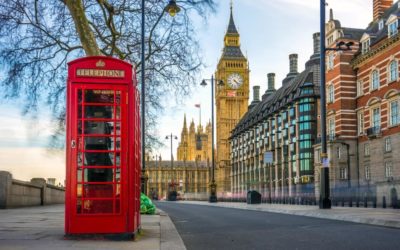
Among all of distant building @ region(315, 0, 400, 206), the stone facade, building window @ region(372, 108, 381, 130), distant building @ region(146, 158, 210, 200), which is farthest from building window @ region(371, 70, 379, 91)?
distant building @ region(146, 158, 210, 200)

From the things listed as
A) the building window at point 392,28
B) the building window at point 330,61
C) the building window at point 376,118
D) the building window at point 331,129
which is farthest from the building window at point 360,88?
the building window at point 392,28

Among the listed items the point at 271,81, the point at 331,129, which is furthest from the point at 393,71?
the point at 271,81

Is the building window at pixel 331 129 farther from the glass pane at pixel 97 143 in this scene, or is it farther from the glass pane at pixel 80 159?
the glass pane at pixel 80 159

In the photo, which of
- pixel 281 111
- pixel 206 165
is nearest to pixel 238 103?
pixel 206 165

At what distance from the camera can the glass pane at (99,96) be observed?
8469 mm

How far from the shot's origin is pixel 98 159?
27.7 feet

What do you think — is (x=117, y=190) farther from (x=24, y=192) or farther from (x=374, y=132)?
(x=374, y=132)

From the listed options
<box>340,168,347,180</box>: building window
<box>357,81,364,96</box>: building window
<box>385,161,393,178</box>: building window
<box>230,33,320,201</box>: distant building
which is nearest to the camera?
<box>385,161,393,178</box>: building window

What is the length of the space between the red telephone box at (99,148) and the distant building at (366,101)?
3493 cm

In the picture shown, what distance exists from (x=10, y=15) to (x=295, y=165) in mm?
66015

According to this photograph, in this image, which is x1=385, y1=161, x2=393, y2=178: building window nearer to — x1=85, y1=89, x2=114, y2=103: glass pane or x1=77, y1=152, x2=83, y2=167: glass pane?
x1=85, y1=89, x2=114, y2=103: glass pane

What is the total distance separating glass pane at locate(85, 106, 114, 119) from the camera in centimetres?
845

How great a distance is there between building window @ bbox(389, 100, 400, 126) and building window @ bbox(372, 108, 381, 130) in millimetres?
2410

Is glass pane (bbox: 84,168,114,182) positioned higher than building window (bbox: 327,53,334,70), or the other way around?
building window (bbox: 327,53,334,70)
